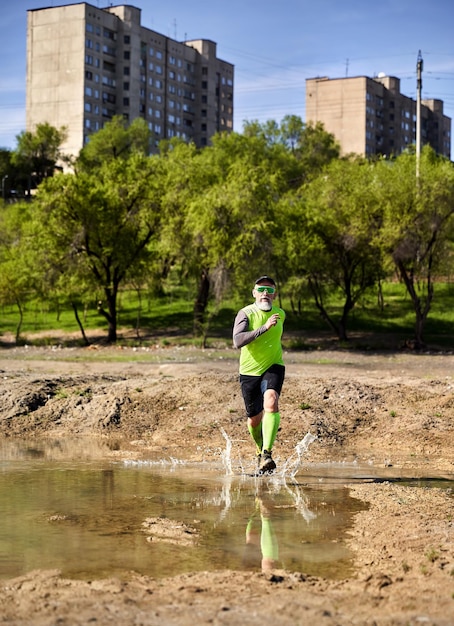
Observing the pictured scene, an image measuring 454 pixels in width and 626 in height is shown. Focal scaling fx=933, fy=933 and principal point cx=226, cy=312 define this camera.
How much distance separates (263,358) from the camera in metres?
10.6

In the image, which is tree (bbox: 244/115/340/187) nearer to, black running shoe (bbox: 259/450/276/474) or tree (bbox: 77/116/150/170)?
tree (bbox: 77/116/150/170)

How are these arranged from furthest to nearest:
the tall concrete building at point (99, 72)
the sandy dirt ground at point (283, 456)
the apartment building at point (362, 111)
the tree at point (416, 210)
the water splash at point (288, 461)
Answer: the apartment building at point (362, 111), the tall concrete building at point (99, 72), the tree at point (416, 210), the water splash at point (288, 461), the sandy dirt ground at point (283, 456)

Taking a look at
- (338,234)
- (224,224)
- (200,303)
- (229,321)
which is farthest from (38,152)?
(338,234)

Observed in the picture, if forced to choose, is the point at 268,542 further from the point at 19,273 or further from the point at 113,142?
the point at 113,142

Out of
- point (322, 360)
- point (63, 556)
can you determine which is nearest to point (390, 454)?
point (63, 556)

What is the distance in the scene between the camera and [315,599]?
18.9 feet

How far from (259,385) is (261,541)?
3284mm

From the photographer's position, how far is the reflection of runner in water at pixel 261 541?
6.88 meters

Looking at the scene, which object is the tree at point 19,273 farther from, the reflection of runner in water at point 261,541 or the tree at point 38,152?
the tree at point 38,152

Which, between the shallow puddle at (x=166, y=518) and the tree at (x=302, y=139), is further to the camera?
the tree at (x=302, y=139)

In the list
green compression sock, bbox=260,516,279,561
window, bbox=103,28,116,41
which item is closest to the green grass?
green compression sock, bbox=260,516,279,561

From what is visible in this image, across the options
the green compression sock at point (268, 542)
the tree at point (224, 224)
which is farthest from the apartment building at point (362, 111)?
the green compression sock at point (268, 542)

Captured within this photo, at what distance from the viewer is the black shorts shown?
34.5ft

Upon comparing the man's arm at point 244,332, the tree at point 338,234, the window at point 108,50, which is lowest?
the man's arm at point 244,332
